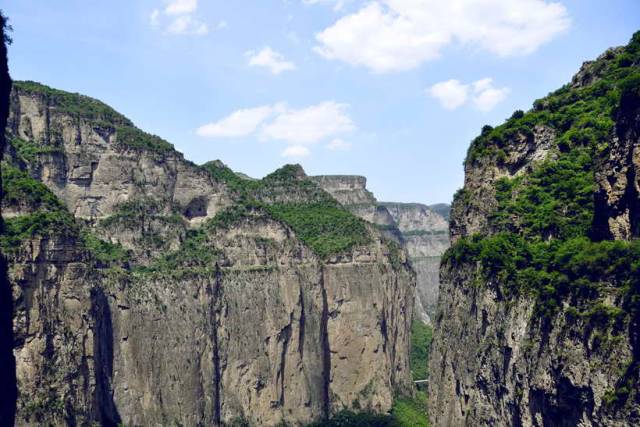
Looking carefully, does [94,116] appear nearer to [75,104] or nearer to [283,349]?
[75,104]

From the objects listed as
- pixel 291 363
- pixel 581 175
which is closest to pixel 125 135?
pixel 291 363

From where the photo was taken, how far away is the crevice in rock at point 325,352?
445 ft

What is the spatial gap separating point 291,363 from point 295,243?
18.9 m

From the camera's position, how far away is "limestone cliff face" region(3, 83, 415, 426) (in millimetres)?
80500

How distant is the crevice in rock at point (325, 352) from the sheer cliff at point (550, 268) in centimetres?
6735

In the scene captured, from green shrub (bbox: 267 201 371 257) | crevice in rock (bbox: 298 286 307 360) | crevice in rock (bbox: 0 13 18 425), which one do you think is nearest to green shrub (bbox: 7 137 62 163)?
green shrub (bbox: 267 201 371 257)

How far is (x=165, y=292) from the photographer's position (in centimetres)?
11100

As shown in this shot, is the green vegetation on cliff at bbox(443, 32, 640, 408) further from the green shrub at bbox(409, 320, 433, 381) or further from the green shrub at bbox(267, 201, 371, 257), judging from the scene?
the green shrub at bbox(409, 320, 433, 381)

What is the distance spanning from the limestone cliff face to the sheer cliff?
118ft

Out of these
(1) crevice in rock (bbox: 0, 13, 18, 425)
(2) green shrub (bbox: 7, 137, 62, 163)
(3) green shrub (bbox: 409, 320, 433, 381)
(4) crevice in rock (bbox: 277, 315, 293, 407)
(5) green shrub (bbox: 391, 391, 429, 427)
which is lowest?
(5) green shrub (bbox: 391, 391, 429, 427)

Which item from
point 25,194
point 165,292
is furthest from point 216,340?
point 25,194

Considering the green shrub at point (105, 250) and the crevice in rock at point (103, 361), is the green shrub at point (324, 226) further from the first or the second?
the crevice in rock at point (103, 361)

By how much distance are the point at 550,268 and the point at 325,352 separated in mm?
90571

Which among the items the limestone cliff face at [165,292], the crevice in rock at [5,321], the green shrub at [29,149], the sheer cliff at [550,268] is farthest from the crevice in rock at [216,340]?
the crevice in rock at [5,321]
